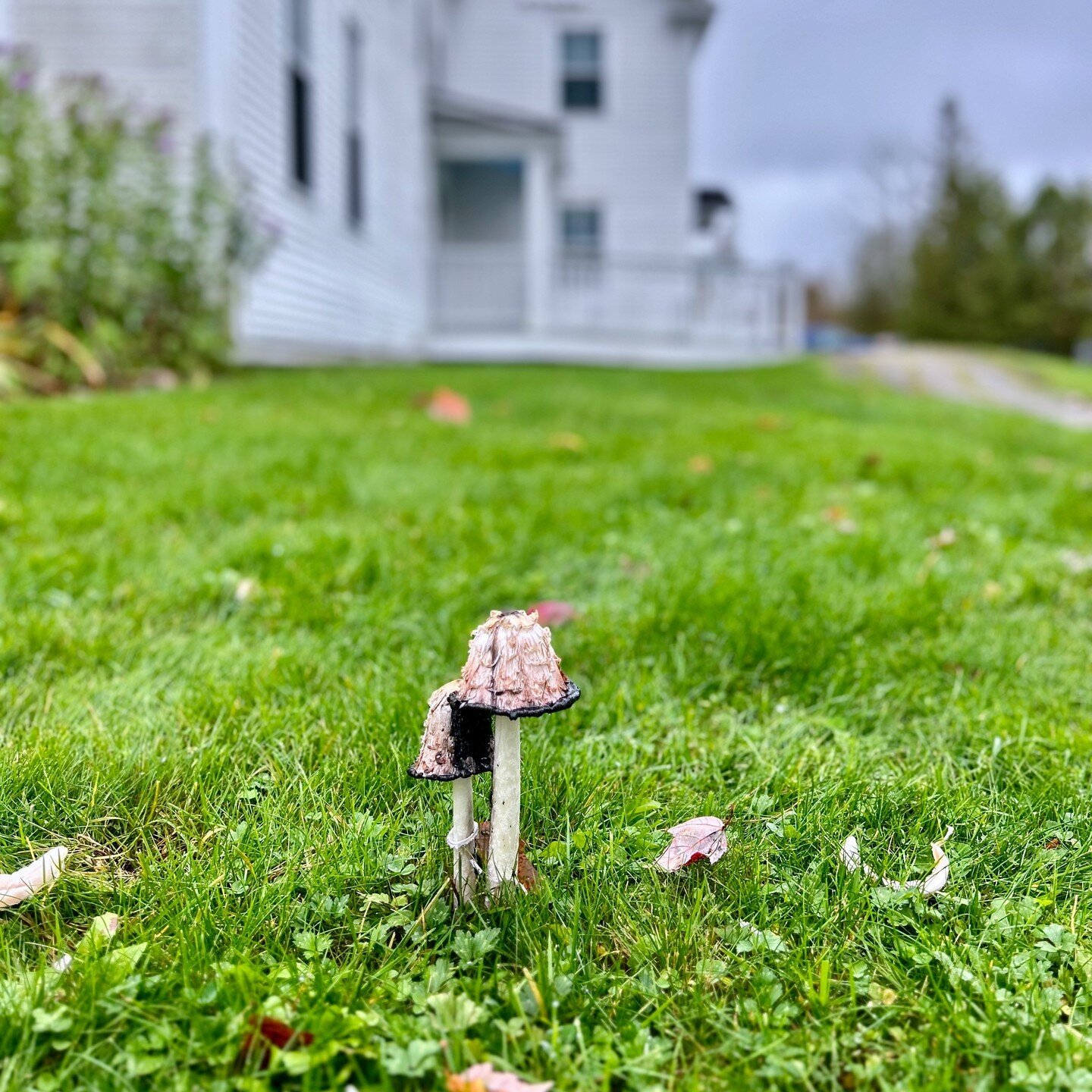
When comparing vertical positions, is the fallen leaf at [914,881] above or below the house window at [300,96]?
below

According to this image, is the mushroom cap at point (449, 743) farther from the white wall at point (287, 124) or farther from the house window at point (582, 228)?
the house window at point (582, 228)

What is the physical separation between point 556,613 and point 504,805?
3.93ft

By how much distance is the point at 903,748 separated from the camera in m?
1.69

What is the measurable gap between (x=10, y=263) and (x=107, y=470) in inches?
139

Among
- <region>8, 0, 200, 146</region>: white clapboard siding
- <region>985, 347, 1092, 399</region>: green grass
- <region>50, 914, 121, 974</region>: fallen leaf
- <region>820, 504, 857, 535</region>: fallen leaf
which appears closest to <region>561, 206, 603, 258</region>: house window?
<region>985, 347, 1092, 399</region>: green grass

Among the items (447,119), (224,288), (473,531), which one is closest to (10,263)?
(224,288)

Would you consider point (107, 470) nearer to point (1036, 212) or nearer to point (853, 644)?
point (853, 644)

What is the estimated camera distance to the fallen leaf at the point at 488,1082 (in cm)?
95

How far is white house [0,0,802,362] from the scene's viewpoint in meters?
10.6

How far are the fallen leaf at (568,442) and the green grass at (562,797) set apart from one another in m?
1.63

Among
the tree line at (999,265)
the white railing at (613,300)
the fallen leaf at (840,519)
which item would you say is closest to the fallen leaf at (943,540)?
the fallen leaf at (840,519)

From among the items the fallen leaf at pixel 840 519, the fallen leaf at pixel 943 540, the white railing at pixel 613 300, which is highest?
the white railing at pixel 613 300

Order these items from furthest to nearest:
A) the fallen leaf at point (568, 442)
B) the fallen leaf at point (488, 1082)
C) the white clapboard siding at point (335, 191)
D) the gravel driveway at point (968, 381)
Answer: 1. the gravel driveway at point (968, 381)
2. the white clapboard siding at point (335, 191)
3. the fallen leaf at point (568, 442)
4. the fallen leaf at point (488, 1082)

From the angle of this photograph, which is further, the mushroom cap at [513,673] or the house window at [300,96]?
the house window at [300,96]
